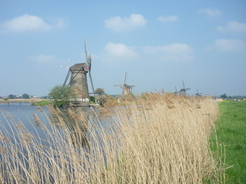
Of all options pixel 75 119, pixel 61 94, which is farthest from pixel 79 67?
pixel 75 119

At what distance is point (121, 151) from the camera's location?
142 inches

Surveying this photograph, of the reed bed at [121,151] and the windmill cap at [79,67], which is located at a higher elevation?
the windmill cap at [79,67]

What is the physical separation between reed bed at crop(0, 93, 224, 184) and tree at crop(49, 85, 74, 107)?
2068 cm

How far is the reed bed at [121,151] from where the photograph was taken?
2582mm

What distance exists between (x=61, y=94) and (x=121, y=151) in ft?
83.7

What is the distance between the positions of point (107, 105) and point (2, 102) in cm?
5274

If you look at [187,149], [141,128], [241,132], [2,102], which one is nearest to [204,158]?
[187,149]

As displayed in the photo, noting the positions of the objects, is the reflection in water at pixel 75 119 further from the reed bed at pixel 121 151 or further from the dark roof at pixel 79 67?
the dark roof at pixel 79 67

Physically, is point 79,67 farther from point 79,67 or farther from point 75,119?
point 75,119

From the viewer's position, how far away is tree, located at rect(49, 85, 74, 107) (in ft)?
81.9

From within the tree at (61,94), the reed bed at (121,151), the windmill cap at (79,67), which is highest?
the windmill cap at (79,67)

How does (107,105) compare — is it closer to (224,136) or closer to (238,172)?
(238,172)

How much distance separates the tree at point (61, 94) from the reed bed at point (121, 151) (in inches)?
814

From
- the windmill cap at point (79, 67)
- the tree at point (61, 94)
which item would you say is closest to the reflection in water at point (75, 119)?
the tree at point (61, 94)
